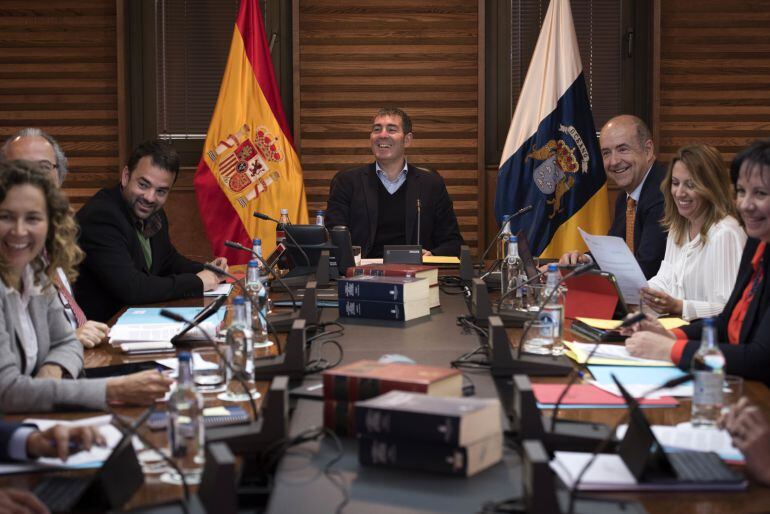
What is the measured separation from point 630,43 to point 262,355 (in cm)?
408

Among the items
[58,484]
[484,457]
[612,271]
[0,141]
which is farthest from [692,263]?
[0,141]

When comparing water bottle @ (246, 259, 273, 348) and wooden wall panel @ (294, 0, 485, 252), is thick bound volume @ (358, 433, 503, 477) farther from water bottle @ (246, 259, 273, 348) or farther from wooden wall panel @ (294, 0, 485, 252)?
wooden wall panel @ (294, 0, 485, 252)

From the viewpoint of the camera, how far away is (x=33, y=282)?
2309 millimetres

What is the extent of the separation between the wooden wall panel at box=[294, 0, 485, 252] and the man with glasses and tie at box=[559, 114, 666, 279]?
1.23 meters

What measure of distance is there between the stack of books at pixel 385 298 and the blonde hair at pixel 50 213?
93 cm

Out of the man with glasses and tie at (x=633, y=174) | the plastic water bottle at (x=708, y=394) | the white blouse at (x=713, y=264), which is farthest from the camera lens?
the man with glasses and tie at (x=633, y=174)

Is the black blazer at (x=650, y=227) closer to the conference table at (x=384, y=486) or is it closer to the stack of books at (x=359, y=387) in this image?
the conference table at (x=384, y=486)

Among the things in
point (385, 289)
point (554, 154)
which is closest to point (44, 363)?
point (385, 289)

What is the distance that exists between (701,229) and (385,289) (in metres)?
1.33

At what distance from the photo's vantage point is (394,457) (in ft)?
5.01

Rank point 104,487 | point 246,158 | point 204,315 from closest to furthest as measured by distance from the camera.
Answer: point 104,487 → point 204,315 → point 246,158

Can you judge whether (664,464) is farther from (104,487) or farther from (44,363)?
(44,363)

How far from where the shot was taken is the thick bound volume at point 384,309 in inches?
116

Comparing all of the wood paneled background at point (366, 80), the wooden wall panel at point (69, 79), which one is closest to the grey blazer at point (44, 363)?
the wood paneled background at point (366, 80)
